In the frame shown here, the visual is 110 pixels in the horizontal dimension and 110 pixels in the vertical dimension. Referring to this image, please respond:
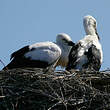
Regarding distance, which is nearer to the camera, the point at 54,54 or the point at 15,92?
the point at 15,92

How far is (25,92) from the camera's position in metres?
8.22

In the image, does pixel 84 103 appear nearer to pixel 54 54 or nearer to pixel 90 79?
pixel 90 79

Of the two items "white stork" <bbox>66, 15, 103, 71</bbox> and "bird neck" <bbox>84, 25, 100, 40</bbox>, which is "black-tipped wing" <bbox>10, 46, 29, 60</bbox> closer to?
"white stork" <bbox>66, 15, 103, 71</bbox>

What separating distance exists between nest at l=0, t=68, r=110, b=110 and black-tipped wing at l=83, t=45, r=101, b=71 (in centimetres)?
142

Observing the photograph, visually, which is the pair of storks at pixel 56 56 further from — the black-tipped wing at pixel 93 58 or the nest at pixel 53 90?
the nest at pixel 53 90

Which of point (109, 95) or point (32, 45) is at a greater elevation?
point (32, 45)

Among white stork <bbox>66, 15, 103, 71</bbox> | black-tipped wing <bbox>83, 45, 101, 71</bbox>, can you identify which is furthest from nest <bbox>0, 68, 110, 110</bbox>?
black-tipped wing <bbox>83, 45, 101, 71</bbox>

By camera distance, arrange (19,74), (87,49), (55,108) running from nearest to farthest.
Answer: (55,108)
(19,74)
(87,49)

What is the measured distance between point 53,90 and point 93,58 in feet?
7.83

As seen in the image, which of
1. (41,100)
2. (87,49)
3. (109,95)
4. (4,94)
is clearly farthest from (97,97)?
(87,49)

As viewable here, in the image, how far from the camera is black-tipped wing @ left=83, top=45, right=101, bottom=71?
33.8 feet

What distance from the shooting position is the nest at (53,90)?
8.02 meters

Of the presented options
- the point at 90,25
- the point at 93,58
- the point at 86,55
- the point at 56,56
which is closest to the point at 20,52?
the point at 56,56

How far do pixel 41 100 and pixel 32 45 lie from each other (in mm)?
2727
